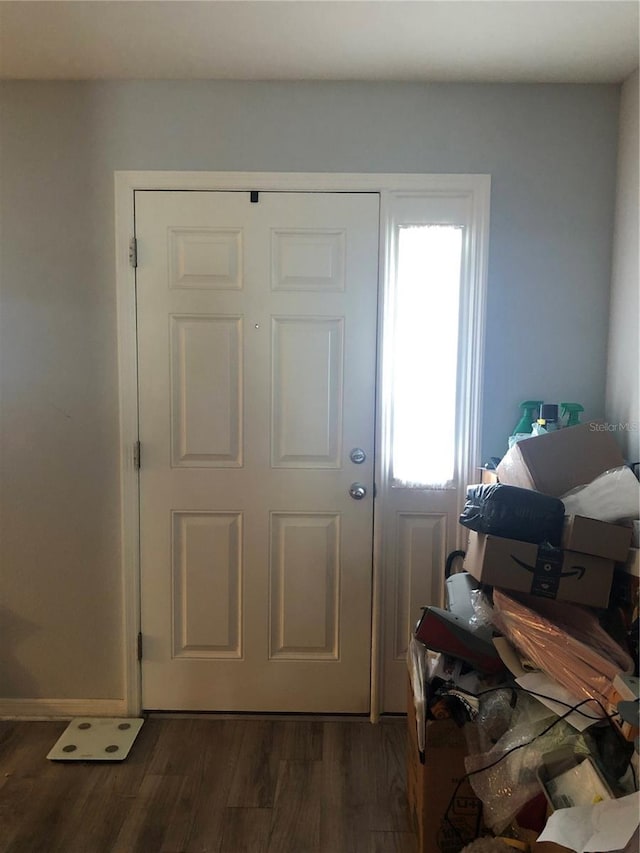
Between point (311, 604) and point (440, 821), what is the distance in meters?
0.89

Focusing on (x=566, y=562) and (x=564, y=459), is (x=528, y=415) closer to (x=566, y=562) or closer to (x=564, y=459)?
(x=564, y=459)

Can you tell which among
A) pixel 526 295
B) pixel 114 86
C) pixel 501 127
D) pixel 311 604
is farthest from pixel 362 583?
pixel 114 86

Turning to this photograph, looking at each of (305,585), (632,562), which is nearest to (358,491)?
(305,585)

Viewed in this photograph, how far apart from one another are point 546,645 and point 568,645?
0.05 m

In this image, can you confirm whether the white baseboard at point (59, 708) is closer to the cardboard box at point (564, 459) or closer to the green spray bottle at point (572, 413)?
the cardboard box at point (564, 459)

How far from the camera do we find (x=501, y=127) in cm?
218

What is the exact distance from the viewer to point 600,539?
1.56 m

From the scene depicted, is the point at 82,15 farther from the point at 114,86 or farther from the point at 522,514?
the point at 522,514

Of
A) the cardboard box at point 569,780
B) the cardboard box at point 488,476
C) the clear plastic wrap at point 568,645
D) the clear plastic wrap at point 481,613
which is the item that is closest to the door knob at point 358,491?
the cardboard box at point 488,476

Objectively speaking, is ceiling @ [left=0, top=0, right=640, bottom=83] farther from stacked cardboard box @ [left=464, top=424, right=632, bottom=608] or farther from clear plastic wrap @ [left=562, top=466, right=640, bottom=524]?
stacked cardboard box @ [left=464, top=424, right=632, bottom=608]

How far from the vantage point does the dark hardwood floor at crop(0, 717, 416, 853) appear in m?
1.79

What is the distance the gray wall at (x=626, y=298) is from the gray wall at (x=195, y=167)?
0.05 metres

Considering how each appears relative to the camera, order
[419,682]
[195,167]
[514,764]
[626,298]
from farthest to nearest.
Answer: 1. [195,167]
2. [626,298]
3. [419,682]
4. [514,764]

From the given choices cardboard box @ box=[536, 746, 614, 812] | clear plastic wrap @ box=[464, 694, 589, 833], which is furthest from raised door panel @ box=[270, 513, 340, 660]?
cardboard box @ box=[536, 746, 614, 812]
